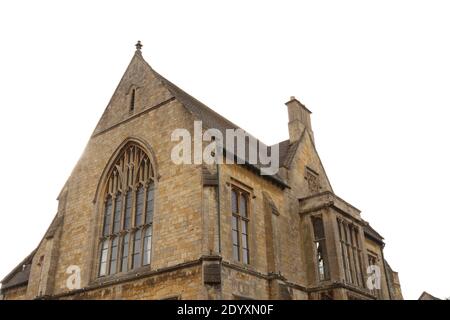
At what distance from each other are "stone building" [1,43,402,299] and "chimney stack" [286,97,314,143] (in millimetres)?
1326

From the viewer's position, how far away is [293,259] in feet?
71.1

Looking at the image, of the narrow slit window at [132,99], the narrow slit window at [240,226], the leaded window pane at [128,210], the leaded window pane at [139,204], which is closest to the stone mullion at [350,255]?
the narrow slit window at [240,226]

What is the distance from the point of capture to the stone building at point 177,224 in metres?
17.9

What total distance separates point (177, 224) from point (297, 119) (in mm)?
12361

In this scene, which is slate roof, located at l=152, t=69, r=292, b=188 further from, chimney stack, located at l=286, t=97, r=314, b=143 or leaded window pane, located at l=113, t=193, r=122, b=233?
leaded window pane, located at l=113, t=193, r=122, b=233

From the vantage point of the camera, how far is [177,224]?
60.7 feet

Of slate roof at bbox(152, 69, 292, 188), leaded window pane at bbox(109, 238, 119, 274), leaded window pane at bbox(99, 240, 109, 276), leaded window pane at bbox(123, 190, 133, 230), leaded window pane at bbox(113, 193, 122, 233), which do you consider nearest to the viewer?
leaded window pane at bbox(109, 238, 119, 274)

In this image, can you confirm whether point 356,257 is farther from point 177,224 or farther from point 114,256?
point 114,256

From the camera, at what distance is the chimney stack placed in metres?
27.6

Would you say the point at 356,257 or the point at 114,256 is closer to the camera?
the point at 114,256

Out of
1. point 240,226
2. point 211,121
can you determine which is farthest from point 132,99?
point 240,226

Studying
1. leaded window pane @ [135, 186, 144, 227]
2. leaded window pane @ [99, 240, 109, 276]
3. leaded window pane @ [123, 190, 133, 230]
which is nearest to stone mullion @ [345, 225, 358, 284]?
leaded window pane @ [135, 186, 144, 227]

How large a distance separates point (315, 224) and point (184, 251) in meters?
→ 8.41
